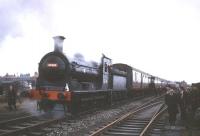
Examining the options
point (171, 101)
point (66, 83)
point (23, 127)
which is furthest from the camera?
point (66, 83)

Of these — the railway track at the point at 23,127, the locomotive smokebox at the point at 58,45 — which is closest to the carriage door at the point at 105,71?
the locomotive smokebox at the point at 58,45

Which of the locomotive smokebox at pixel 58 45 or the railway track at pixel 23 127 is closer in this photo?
the railway track at pixel 23 127

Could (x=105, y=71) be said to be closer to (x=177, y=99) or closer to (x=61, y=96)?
(x=61, y=96)

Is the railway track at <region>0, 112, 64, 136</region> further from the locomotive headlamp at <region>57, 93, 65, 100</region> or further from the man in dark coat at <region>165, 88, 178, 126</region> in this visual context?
the man in dark coat at <region>165, 88, 178, 126</region>

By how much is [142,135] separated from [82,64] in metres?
7.20

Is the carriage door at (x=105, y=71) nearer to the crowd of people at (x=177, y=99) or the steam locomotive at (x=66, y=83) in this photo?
the steam locomotive at (x=66, y=83)

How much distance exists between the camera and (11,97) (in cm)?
1700

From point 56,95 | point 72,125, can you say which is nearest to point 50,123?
point 72,125

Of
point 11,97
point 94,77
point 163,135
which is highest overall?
point 94,77

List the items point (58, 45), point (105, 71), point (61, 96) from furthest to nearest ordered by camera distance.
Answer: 1. point (105, 71)
2. point (58, 45)
3. point (61, 96)

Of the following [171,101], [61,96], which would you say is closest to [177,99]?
[171,101]

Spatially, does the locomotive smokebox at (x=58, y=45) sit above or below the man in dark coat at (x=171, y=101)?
above

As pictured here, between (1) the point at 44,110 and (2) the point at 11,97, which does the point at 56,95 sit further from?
(2) the point at 11,97

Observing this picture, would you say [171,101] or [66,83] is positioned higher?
[66,83]
